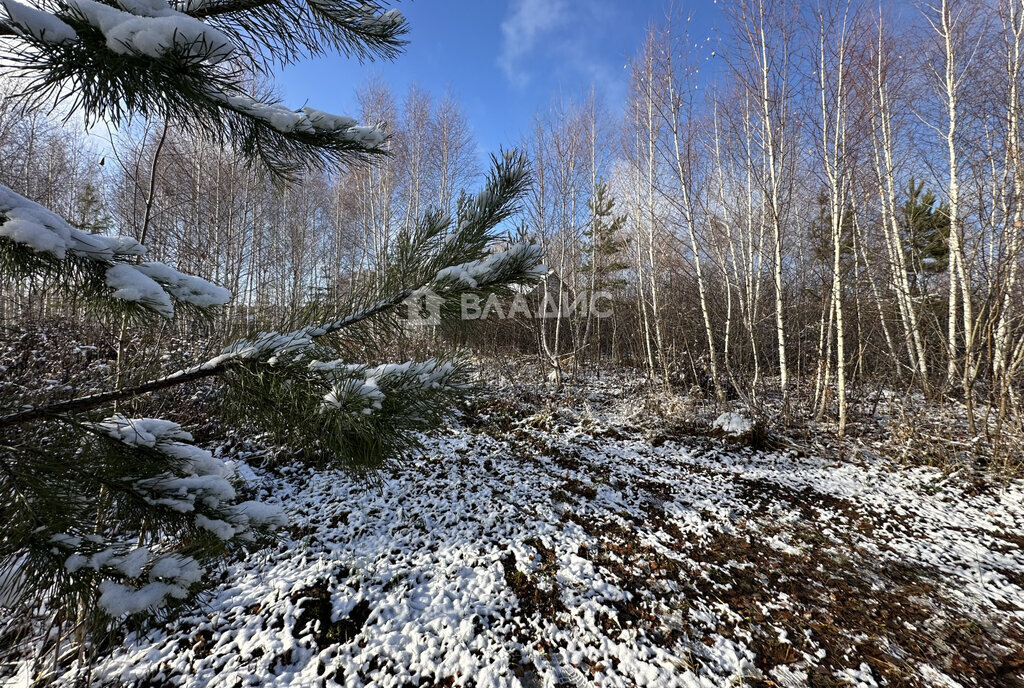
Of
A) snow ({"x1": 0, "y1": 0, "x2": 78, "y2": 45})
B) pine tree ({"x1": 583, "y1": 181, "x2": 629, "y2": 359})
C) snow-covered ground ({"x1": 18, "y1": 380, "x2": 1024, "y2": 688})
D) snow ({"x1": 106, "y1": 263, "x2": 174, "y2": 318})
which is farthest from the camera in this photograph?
pine tree ({"x1": 583, "y1": 181, "x2": 629, "y2": 359})

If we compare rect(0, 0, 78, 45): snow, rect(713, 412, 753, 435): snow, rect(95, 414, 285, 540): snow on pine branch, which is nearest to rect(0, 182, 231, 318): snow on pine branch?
rect(0, 0, 78, 45): snow

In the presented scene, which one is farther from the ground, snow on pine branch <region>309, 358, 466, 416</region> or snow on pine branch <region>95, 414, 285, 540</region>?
snow on pine branch <region>309, 358, 466, 416</region>

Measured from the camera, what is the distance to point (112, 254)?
704mm

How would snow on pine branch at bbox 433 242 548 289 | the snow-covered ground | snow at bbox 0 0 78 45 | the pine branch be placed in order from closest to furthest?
1. snow at bbox 0 0 78 45
2. the pine branch
3. snow on pine branch at bbox 433 242 548 289
4. the snow-covered ground

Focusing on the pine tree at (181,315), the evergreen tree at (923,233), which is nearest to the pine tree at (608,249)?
the evergreen tree at (923,233)

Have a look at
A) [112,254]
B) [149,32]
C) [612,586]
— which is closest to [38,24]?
[149,32]

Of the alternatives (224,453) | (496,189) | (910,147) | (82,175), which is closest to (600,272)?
(910,147)

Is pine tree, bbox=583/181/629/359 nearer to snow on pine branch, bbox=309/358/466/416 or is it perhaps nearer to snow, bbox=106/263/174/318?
snow on pine branch, bbox=309/358/466/416

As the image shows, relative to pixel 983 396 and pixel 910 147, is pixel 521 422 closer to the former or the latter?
pixel 983 396

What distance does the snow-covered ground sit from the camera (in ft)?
6.38

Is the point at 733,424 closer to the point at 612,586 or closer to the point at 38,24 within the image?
the point at 612,586

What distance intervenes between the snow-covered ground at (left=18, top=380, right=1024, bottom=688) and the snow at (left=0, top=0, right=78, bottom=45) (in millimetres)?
1839

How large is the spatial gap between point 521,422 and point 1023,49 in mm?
8141

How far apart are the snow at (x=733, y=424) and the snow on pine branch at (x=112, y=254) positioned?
248 inches
